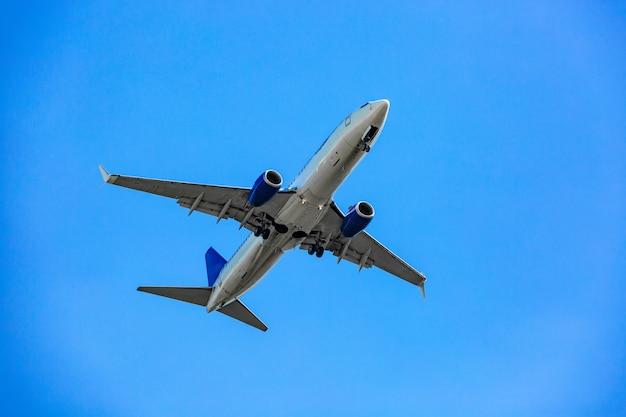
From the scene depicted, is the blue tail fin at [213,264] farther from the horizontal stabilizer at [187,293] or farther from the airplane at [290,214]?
the horizontal stabilizer at [187,293]

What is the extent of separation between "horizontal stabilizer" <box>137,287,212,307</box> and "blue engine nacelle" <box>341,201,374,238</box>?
33.9ft

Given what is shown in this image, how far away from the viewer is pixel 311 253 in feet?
131

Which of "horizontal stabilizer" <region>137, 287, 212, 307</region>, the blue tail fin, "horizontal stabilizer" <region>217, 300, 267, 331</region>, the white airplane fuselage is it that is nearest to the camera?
the white airplane fuselage

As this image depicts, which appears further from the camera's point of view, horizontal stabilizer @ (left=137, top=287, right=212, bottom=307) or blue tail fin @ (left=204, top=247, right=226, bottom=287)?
blue tail fin @ (left=204, top=247, right=226, bottom=287)

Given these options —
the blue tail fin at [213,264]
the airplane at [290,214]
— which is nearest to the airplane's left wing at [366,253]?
the airplane at [290,214]

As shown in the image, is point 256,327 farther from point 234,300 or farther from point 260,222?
point 260,222

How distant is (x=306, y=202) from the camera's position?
3534cm

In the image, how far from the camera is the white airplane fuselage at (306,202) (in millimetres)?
33066

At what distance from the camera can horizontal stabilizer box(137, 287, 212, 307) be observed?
42.1m

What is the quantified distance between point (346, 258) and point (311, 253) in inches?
125

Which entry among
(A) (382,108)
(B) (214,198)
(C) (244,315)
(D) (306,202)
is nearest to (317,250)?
(D) (306,202)

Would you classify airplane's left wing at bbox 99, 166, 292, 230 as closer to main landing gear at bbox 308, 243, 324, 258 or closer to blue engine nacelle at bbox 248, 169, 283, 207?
blue engine nacelle at bbox 248, 169, 283, 207

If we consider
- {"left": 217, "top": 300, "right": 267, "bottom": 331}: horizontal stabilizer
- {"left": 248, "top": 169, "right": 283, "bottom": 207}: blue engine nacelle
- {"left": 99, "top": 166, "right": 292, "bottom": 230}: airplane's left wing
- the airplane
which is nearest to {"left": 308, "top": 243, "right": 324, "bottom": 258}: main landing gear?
Answer: the airplane

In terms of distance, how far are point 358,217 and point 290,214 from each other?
3.66m
